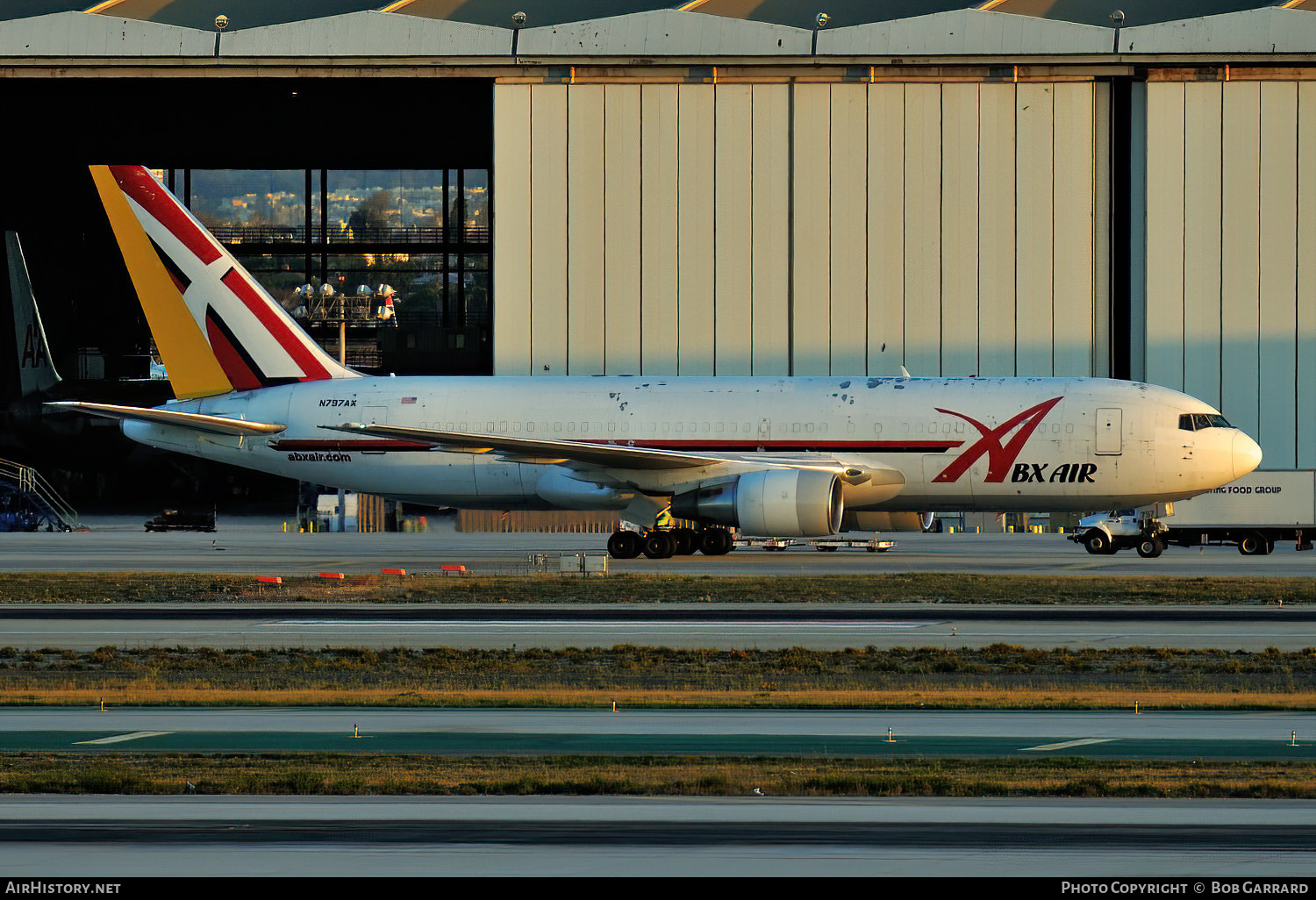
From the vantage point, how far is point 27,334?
63750 millimetres

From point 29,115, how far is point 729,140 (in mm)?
31148

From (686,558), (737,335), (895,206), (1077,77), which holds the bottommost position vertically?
(686,558)

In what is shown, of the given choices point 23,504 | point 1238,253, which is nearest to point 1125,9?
point 1238,253

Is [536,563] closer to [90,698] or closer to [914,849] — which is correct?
[90,698]

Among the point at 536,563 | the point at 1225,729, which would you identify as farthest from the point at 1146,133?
the point at 1225,729

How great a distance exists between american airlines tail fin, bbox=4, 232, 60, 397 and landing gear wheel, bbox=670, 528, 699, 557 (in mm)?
34172

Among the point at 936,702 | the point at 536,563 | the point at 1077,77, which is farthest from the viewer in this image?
the point at 1077,77

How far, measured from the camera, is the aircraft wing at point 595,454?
128 ft

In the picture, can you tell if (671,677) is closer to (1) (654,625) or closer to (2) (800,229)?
(1) (654,625)

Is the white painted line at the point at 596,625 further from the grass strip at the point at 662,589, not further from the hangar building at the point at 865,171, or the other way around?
the hangar building at the point at 865,171

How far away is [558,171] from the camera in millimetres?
54094

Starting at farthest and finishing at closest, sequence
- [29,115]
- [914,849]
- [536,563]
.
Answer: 1. [29,115]
2. [536,563]
3. [914,849]

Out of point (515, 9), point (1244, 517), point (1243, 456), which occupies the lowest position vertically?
point (1244, 517)

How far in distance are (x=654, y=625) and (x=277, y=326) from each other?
23116 millimetres
